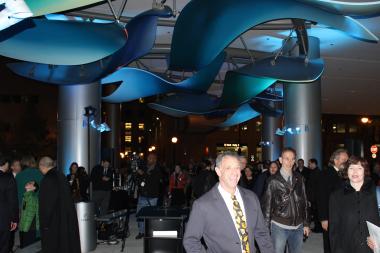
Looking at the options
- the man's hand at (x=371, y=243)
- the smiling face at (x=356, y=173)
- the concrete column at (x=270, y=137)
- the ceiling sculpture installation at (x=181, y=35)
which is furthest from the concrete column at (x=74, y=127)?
the concrete column at (x=270, y=137)

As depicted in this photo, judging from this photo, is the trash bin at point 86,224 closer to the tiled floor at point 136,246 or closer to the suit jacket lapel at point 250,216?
the tiled floor at point 136,246

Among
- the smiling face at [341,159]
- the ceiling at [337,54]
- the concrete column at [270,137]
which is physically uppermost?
the ceiling at [337,54]

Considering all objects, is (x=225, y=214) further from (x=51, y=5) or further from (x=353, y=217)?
(x=51, y=5)

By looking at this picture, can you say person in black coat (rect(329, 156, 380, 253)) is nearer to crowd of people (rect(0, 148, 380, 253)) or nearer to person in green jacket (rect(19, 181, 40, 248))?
crowd of people (rect(0, 148, 380, 253))

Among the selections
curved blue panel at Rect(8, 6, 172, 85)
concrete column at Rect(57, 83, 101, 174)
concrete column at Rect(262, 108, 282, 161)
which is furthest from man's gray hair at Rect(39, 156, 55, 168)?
concrete column at Rect(262, 108, 282, 161)

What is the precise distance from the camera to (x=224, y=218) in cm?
381

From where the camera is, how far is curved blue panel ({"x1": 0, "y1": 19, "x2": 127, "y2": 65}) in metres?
11.8

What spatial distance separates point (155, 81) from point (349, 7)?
35.1 feet

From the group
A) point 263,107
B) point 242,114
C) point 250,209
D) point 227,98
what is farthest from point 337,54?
point 250,209

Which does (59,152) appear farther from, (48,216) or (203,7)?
(48,216)

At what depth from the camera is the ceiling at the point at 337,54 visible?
1633 cm

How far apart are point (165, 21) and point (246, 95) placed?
4545mm

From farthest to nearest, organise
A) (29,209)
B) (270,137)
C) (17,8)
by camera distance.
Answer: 1. (270,137)
2. (29,209)
3. (17,8)

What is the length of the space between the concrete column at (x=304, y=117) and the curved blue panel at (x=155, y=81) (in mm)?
3026
